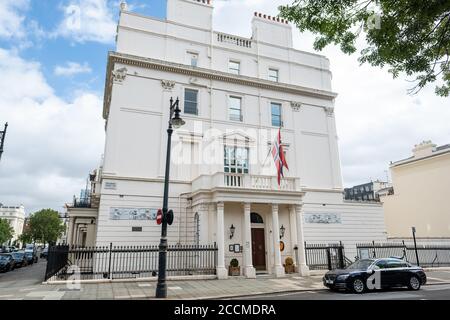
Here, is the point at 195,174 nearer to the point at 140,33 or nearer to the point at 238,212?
the point at 238,212

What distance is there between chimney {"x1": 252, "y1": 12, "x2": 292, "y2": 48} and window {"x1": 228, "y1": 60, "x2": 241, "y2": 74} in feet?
10.8

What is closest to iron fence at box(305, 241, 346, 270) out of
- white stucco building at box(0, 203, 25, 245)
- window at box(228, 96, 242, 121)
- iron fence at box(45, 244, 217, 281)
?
iron fence at box(45, 244, 217, 281)

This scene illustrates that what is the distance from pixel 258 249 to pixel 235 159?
6731 mm

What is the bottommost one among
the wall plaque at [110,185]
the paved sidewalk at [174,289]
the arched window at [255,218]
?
the paved sidewalk at [174,289]

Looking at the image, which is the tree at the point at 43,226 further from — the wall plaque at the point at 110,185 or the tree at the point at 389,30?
the tree at the point at 389,30

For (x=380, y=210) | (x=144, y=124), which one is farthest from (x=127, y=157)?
(x=380, y=210)

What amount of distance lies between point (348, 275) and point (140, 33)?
20901mm

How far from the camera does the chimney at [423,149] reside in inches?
1449

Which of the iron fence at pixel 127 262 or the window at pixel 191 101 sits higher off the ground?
the window at pixel 191 101

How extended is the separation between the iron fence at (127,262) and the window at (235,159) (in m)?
6.76

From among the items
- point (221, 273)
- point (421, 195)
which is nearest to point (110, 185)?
point (221, 273)

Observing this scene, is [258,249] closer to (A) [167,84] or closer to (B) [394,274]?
(B) [394,274]

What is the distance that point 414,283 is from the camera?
48.1 ft

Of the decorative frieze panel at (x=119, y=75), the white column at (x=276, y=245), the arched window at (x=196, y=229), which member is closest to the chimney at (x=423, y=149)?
the white column at (x=276, y=245)
